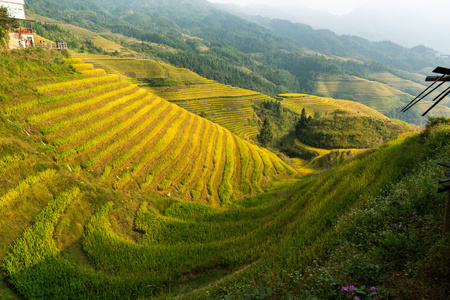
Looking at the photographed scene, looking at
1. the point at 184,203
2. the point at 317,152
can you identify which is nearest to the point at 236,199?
the point at 184,203

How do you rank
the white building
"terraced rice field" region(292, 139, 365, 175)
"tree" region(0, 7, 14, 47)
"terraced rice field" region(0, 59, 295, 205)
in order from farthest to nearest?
"terraced rice field" region(292, 139, 365, 175), the white building, "tree" region(0, 7, 14, 47), "terraced rice field" region(0, 59, 295, 205)

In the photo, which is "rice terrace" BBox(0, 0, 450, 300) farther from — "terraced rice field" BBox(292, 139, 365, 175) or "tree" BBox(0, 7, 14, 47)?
"terraced rice field" BBox(292, 139, 365, 175)

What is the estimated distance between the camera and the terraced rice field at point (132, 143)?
13764 mm

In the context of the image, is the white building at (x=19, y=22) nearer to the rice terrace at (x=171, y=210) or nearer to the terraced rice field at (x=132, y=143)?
the rice terrace at (x=171, y=210)

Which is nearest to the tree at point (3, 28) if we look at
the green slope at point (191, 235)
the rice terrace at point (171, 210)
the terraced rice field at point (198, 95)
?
the rice terrace at point (171, 210)

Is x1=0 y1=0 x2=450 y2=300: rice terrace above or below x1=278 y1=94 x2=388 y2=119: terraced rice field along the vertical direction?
above

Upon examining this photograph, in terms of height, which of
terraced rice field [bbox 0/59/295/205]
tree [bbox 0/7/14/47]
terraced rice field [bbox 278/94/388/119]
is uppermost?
tree [bbox 0/7/14/47]

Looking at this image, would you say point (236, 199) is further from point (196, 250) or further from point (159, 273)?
point (159, 273)

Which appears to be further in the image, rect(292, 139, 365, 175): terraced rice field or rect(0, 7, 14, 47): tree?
rect(292, 139, 365, 175): terraced rice field

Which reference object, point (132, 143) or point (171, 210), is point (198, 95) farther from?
point (171, 210)

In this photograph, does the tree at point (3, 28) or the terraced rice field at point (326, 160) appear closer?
the tree at point (3, 28)

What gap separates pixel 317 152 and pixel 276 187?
38733 mm

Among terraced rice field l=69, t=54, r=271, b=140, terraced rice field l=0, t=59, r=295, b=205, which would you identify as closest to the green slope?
terraced rice field l=0, t=59, r=295, b=205

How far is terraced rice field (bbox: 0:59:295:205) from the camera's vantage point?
1376cm
